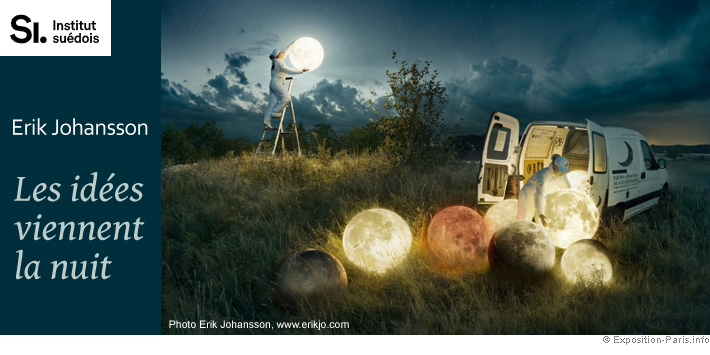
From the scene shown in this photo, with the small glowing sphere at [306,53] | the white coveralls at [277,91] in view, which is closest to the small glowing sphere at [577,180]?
the small glowing sphere at [306,53]

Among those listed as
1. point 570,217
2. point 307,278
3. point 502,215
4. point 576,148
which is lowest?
point 307,278

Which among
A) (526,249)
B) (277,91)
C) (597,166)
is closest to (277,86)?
(277,91)

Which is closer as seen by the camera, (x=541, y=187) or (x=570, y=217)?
(x=570, y=217)

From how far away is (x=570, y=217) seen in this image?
5.02 m

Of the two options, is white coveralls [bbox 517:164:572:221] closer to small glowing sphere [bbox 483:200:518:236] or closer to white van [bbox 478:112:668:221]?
small glowing sphere [bbox 483:200:518:236]

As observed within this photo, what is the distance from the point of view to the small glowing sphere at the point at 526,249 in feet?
13.6

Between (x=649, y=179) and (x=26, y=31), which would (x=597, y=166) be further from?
(x=26, y=31)

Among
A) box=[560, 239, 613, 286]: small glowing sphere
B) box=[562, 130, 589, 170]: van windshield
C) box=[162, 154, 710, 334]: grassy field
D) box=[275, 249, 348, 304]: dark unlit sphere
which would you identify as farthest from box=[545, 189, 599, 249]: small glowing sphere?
box=[562, 130, 589, 170]: van windshield

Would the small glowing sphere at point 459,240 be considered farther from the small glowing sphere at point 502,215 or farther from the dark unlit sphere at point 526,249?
the small glowing sphere at point 502,215

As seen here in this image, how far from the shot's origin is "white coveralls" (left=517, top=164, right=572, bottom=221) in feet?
17.2

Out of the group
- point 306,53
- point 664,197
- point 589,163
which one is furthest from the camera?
point 664,197

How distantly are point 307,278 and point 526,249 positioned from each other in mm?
2252

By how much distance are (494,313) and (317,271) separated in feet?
5.44

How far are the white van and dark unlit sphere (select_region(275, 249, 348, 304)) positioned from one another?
3589 millimetres
